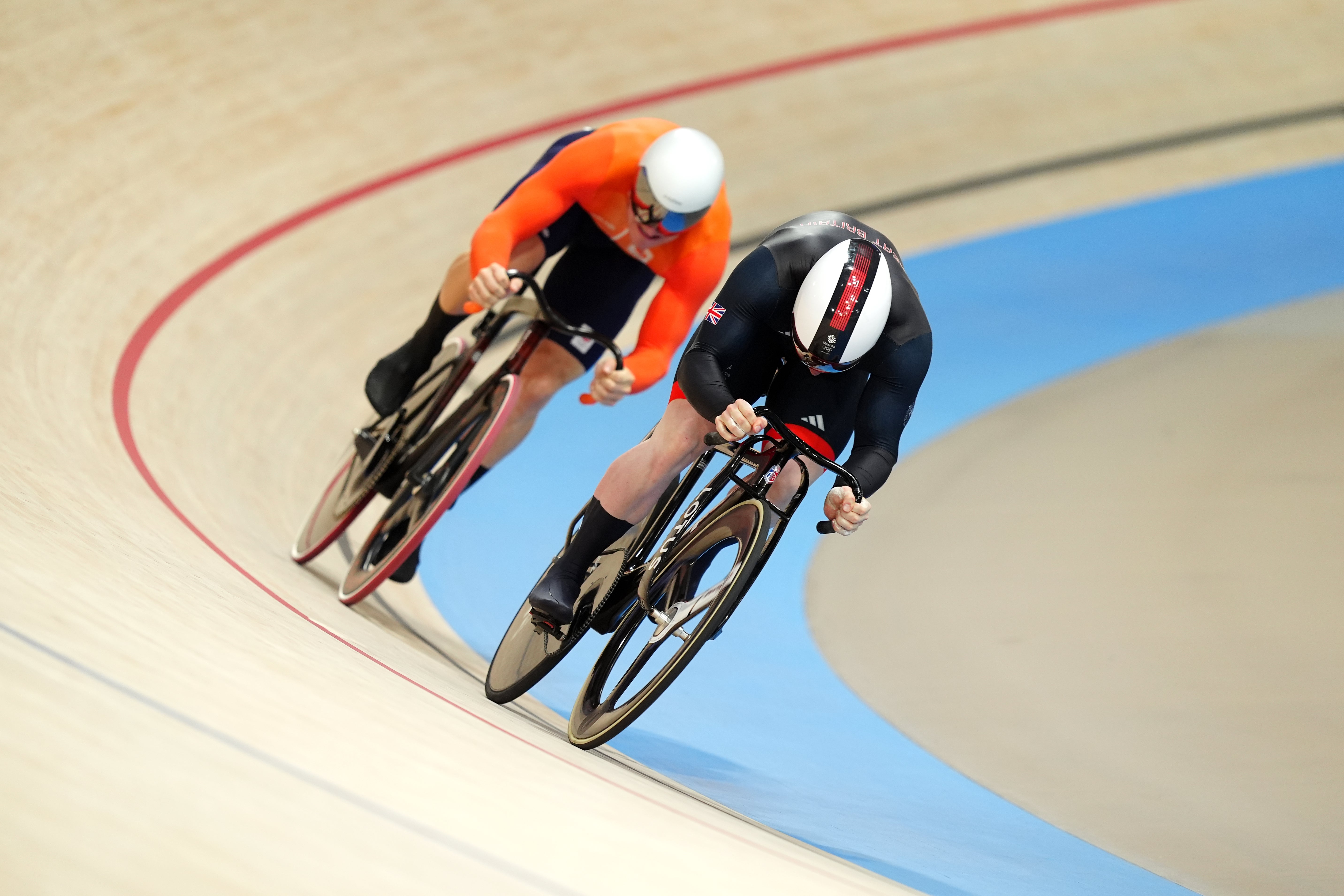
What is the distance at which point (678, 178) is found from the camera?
2672 mm

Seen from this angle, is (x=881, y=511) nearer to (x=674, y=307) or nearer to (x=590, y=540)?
(x=674, y=307)

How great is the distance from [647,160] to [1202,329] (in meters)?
4.21

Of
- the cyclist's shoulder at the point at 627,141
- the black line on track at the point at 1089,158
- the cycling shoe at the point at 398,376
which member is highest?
the black line on track at the point at 1089,158

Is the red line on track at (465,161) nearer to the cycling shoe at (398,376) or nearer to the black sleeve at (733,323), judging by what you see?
the cycling shoe at (398,376)

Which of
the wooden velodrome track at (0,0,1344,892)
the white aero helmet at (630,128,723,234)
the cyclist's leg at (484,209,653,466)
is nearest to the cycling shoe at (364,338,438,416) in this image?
the cyclist's leg at (484,209,653,466)

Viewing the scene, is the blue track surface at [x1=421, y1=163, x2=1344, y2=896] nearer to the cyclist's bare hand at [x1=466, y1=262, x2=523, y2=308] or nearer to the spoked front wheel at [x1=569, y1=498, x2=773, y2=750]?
the spoked front wheel at [x1=569, y1=498, x2=773, y2=750]

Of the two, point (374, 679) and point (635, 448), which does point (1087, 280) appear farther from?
point (374, 679)

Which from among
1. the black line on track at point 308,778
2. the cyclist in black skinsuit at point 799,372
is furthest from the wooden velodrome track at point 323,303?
the cyclist in black skinsuit at point 799,372

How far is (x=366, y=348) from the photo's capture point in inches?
192

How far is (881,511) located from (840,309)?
237cm

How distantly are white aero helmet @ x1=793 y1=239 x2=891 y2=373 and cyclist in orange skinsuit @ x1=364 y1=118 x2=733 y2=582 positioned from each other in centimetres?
48

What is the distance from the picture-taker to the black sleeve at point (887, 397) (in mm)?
2430

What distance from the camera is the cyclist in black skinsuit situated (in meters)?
2.32

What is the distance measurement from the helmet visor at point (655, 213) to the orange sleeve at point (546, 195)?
0.21 metres
